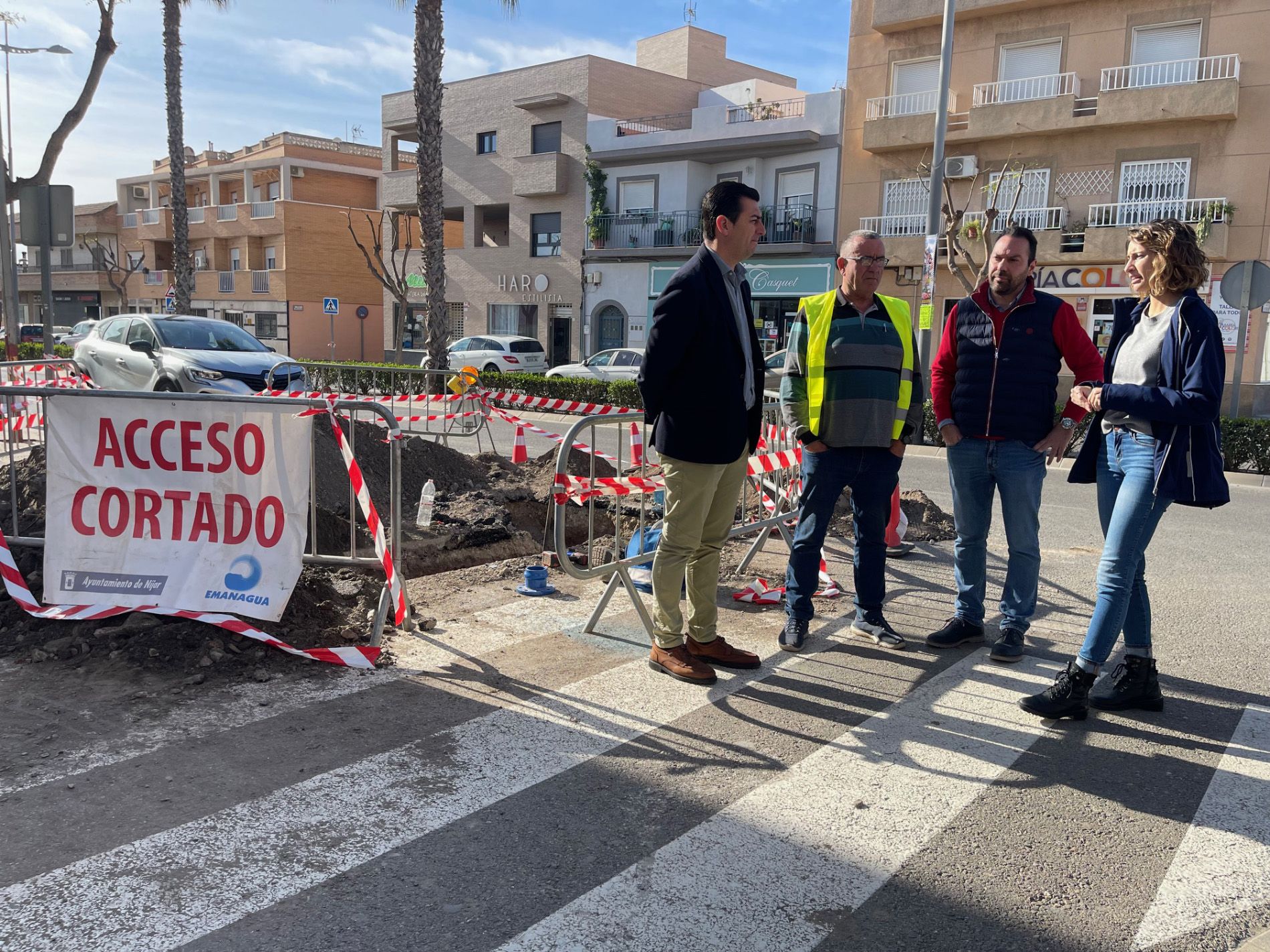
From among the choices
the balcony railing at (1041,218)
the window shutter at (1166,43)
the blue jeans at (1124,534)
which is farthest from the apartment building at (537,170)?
the blue jeans at (1124,534)

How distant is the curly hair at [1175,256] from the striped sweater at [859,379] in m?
1.25

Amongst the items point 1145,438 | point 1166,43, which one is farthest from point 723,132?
point 1145,438

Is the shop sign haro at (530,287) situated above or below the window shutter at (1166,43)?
below

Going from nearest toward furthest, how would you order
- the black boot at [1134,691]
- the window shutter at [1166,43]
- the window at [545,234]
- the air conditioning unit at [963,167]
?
the black boot at [1134,691], the window shutter at [1166,43], the air conditioning unit at [963,167], the window at [545,234]

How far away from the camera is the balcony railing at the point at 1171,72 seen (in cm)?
2380

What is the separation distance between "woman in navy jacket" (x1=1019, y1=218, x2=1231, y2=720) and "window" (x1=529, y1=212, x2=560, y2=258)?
3410cm

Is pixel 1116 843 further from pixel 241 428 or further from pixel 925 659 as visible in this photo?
pixel 241 428

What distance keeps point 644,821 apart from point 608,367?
25.1 meters

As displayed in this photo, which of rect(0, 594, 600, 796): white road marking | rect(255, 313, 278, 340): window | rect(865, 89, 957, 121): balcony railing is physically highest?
Result: rect(865, 89, 957, 121): balcony railing

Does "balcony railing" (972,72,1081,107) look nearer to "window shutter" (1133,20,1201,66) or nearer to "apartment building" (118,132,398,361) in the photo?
"window shutter" (1133,20,1201,66)

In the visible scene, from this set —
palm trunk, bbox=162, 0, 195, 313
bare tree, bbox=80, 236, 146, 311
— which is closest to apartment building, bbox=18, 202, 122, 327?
bare tree, bbox=80, 236, 146, 311

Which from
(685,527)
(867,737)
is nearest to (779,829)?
(867,737)

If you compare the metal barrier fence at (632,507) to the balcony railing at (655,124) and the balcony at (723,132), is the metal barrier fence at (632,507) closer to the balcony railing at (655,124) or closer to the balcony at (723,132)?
the balcony at (723,132)

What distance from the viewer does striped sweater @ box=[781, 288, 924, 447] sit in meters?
4.92
